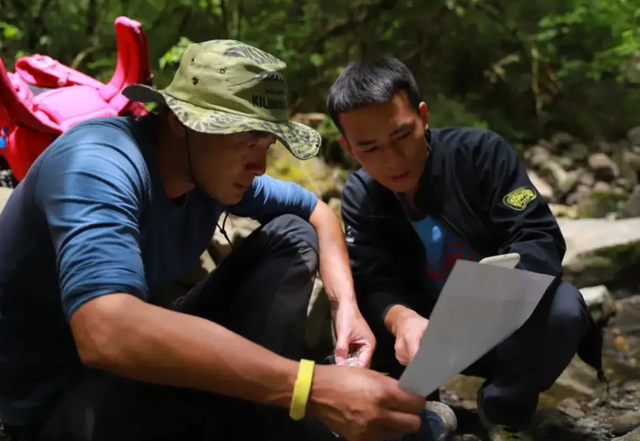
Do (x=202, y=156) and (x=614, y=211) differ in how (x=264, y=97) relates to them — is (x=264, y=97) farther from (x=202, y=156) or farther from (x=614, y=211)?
(x=614, y=211)

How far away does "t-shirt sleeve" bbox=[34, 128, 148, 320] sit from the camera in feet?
2.74

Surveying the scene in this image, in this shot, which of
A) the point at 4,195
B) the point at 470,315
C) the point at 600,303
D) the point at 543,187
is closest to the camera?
the point at 470,315

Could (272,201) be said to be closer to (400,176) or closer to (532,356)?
(400,176)

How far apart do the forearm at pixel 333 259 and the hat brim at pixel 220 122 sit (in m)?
0.35

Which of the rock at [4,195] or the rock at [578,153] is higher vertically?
the rock at [4,195]

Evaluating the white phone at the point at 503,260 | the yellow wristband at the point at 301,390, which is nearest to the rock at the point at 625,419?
the white phone at the point at 503,260

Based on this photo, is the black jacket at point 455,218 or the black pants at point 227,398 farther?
the black jacket at point 455,218

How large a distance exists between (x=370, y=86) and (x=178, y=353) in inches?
32.3

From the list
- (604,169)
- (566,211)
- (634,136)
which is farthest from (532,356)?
(634,136)

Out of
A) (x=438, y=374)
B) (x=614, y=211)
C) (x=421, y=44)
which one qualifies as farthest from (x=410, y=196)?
(x=421, y=44)

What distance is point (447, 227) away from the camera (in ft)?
4.88

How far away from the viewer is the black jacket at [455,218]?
4.53ft

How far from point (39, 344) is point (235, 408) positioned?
38 centimetres

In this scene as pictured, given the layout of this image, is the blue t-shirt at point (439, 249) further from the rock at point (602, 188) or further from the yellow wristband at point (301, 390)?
the rock at point (602, 188)
